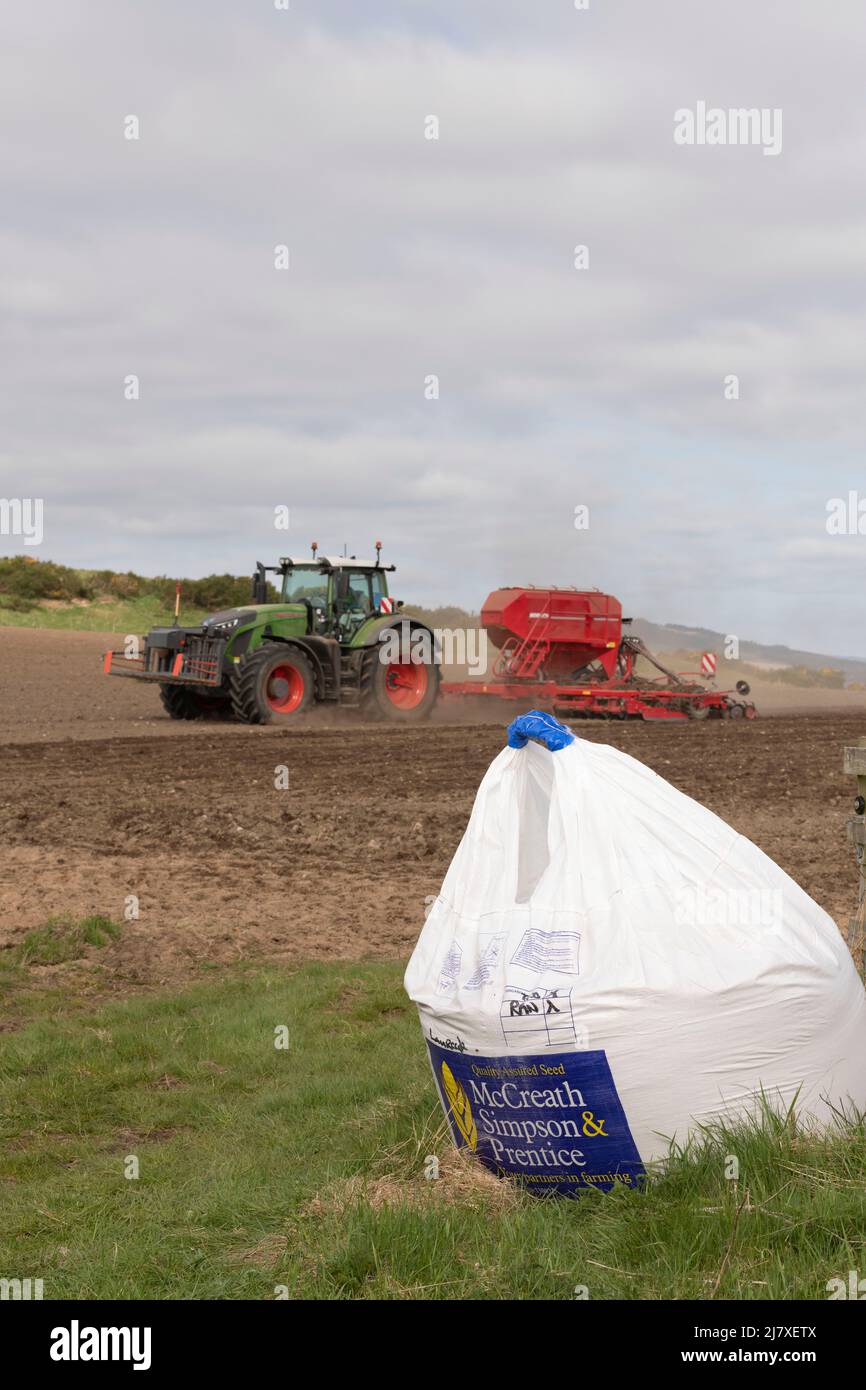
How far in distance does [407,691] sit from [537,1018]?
18.8 metres

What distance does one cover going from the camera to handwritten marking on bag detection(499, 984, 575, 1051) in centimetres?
343

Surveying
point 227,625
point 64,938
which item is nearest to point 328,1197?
point 64,938

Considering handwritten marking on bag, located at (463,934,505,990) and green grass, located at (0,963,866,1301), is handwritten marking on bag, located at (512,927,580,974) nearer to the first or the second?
handwritten marking on bag, located at (463,934,505,990)

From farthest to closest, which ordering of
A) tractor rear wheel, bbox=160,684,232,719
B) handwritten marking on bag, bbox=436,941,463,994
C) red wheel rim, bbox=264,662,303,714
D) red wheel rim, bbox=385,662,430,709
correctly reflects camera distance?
red wheel rim, bbox=385,662,430,709, tractor rear wheel, bbox=160,684,232,719, red wheel rim, bbox=264,662,303,714, handwritten marking on bag, bbox=436,941,463,994

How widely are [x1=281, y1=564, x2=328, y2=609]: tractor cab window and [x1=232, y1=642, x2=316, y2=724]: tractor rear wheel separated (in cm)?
105

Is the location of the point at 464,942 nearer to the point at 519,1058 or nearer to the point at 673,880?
the point at 519,1058

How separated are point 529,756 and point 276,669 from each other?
16.4 m

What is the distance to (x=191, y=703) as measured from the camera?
21.6 metres

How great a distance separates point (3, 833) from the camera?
34.2 feet

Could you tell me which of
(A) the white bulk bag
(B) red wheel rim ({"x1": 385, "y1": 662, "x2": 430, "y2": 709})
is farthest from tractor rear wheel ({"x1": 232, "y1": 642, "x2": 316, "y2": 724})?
(A) the white bulk bag

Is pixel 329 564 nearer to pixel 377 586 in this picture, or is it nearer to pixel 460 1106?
pixel 377 586

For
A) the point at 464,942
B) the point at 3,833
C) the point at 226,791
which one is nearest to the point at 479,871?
the point at 464,942

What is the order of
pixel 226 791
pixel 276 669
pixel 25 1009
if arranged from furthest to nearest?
pixel 276 669
pixel 226 791
pixel 25 1009

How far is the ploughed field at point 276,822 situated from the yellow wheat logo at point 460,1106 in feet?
12.0
